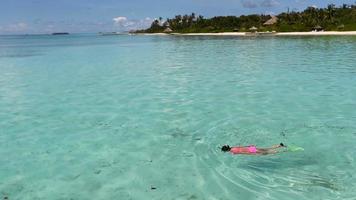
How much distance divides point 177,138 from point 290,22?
12380 cm

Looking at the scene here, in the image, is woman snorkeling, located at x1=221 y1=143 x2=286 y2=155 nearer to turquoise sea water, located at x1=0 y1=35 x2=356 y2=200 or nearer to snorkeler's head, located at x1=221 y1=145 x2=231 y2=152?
snorkeler's head, located at x1=221 y1=145 x2=231 y2=152

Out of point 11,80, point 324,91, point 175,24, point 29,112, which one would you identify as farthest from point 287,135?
point 175,24

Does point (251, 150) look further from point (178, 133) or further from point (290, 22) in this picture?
point (290, 22)

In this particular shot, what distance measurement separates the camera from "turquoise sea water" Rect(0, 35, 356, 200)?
876 cm

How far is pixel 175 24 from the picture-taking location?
19012 cm

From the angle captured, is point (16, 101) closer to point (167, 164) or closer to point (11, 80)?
point (11, 80)

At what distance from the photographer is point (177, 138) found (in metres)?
12.3

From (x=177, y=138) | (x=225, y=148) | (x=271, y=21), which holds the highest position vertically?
(x=271, y=21)

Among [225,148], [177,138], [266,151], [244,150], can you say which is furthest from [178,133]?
[266,151]

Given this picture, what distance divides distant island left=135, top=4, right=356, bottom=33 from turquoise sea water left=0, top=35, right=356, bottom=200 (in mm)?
91915

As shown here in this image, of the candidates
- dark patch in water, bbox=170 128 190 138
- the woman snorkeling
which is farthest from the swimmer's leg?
dark patch in water, bbox=170 128 190 138

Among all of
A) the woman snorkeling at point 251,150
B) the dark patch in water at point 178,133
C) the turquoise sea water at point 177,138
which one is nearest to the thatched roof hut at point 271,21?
the turquoise sea water at point 177,138

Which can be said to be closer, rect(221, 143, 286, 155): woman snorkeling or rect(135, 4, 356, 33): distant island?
rect(221, 143, 286, 155): woman snorkeling

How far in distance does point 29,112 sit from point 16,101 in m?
3.08
